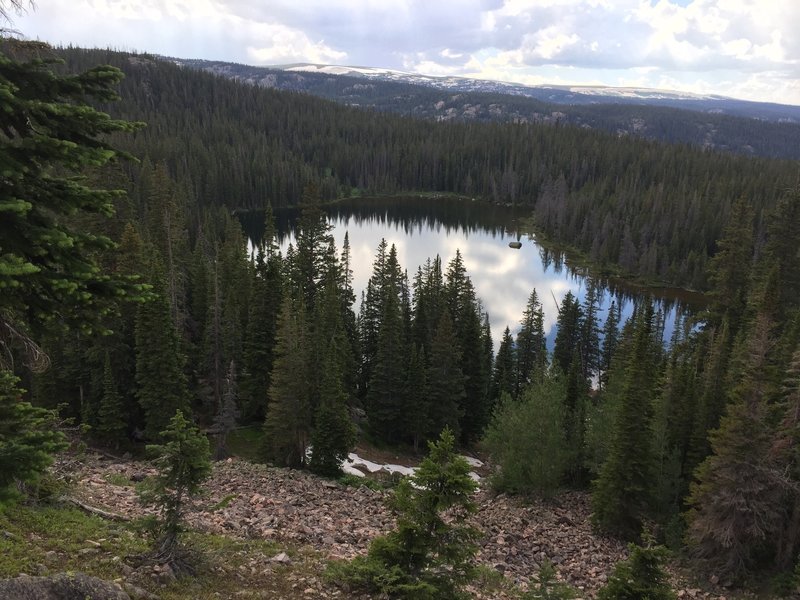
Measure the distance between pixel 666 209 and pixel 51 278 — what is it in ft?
463

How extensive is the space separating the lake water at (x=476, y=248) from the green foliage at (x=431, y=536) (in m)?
61.2

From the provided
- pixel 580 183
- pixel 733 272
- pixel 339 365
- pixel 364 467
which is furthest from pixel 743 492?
pixel 580 183

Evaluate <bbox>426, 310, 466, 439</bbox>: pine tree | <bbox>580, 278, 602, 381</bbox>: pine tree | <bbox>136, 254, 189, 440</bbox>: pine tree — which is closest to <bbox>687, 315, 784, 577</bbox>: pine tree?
<bbox>426, 310, 466, 439</bbox>: pine tree

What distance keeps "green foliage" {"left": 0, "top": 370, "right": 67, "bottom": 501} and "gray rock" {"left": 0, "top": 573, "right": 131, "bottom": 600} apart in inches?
114

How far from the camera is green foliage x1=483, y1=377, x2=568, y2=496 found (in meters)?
29.4

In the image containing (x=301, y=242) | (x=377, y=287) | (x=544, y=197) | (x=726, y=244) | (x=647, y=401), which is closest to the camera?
(x=647, y=401)

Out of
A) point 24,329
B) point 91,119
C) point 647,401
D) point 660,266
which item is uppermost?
point 91,119

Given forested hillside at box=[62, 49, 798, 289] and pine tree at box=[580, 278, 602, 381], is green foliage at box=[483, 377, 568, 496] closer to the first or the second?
pine tree at box=[580, 278, 602, 381]

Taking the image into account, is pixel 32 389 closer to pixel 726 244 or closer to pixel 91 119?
pixel 91 119

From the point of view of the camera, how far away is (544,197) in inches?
6427

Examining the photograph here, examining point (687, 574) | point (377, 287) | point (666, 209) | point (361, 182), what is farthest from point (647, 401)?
point (361, 182)

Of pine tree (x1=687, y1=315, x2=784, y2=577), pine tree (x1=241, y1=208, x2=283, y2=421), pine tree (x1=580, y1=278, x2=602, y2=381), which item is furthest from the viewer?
pine tree (x1=580, y1=278, x2=602, y2=381)

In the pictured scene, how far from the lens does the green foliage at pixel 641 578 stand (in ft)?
38.9

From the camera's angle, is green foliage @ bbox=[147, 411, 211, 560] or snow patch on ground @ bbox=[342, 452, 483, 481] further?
snow patch on ground @ bbox=[342, 452, 483, 481]
